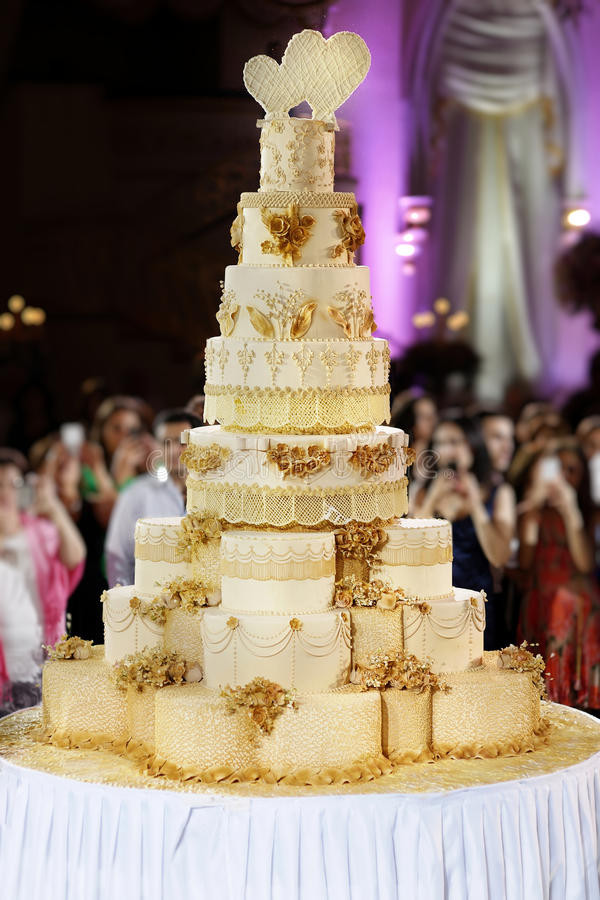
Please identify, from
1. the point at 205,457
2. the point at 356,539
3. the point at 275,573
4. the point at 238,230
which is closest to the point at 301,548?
the point at 275,573

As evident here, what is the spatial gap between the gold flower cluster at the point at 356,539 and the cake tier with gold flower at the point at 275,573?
197mm

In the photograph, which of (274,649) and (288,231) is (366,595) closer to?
(274,649)

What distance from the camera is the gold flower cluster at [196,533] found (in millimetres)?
6383

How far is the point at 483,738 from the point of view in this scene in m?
6.19

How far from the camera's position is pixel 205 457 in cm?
641

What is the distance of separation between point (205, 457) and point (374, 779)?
1457 mm

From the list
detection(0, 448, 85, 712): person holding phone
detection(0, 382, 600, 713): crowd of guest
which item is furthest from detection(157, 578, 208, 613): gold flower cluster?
detection(0, 448, 85, 712): person holding phone

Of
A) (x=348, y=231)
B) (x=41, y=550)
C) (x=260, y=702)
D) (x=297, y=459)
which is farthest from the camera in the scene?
(x=41, y=550)

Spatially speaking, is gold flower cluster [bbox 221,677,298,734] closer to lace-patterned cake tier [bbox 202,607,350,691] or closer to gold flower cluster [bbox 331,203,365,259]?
lace-patterned cake tier [bbox 202,607,350,691]

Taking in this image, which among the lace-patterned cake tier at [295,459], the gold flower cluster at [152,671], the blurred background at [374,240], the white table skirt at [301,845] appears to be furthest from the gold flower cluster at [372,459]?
the blurred background at [374,240]

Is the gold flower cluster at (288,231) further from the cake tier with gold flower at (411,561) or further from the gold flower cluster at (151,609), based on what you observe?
the gold flower cluster at (151,609)

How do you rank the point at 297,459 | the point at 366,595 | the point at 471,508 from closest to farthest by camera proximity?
the point at 297,459
the point at 366,595
the point at 471,508

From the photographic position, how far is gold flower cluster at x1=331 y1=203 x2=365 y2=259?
6.41 m

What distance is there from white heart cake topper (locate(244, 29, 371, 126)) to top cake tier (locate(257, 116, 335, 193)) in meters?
0.08
